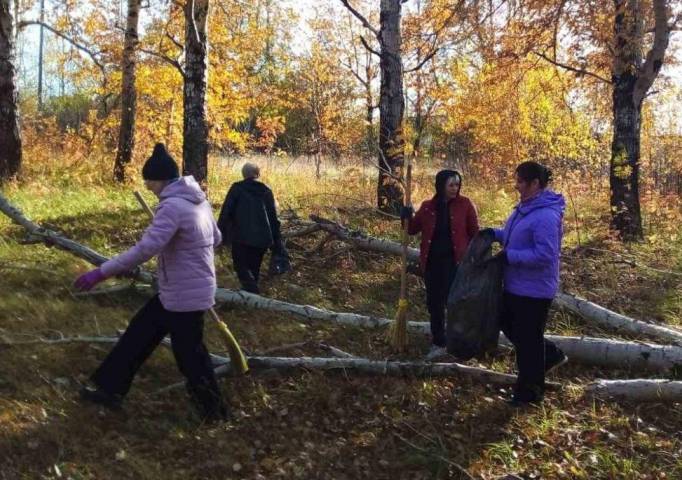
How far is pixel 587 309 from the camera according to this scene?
6.15 metres

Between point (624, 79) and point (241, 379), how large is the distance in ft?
30.4

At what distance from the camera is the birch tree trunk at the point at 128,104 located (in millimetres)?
12664

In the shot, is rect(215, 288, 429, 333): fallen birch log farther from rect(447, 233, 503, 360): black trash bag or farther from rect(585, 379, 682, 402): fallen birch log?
rect(585, 379, 682, 402): fallen birch log

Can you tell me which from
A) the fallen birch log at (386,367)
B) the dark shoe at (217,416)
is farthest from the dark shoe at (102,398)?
the fallen birch log at (386,367)

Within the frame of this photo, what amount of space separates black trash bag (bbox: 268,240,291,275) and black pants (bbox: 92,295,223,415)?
2829 millimetres

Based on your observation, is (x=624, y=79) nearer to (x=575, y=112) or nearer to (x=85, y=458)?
(x=575, y=112)

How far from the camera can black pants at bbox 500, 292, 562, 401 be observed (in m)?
4.21

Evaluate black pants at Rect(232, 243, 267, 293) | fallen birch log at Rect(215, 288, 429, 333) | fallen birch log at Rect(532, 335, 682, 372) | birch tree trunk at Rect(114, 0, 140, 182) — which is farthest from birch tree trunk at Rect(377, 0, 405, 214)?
birch tree trunk at Rect(114, 0, 140, 182)

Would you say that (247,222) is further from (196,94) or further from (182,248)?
(196,94)

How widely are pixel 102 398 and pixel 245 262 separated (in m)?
2.89

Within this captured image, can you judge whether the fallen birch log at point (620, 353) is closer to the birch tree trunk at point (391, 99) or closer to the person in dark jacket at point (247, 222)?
the person in dark jacket at point (247, 222)

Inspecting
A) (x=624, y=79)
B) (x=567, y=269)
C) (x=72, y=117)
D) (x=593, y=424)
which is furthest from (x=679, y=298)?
(x=72, y=117)

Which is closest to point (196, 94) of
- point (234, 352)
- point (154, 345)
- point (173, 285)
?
point (234, 352)

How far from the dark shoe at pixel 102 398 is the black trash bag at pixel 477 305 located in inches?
94.9
